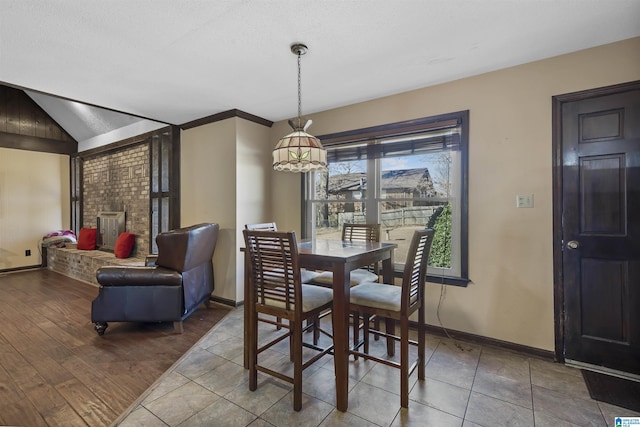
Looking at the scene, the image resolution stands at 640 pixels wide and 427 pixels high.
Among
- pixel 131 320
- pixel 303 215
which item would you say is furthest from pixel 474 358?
pixel 131 320

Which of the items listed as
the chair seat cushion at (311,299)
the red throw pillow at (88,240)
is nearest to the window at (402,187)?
the chair seat cushion at (311,299)

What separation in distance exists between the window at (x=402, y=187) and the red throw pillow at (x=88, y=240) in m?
4.11

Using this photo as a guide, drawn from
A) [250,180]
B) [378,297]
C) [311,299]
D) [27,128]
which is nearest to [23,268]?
[27,128]

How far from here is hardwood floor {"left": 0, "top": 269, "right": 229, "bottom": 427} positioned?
1785mm

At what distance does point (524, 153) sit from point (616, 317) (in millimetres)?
1353

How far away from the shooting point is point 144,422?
1669mm

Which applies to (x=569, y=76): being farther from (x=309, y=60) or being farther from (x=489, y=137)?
(x=309, y=60)

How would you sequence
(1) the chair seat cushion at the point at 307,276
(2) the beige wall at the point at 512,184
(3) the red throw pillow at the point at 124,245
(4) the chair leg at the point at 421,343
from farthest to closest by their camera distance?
(3) the red throw pillow at the point at 124,245 < (1) the chair seat cushion at the point at 307,276 < (2) the beige wall at the point at 512,184 < (4) the chair leg at the point at 421,343

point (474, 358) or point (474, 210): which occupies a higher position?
point (474, 210)

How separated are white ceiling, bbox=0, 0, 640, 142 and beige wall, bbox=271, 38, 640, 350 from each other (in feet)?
0.44

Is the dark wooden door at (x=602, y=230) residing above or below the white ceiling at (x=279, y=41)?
below

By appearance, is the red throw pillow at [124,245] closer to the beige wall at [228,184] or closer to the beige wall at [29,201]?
the beige wall at [228,184]

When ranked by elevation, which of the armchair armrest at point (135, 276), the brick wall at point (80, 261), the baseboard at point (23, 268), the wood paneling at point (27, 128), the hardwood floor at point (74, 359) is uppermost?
the wood paneling at point (27, 128)

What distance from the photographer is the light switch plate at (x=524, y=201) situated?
2439mm
